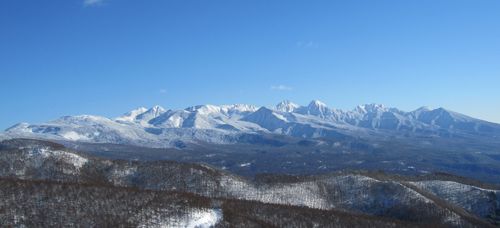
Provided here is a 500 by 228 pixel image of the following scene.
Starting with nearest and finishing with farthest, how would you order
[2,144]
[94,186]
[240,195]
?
1. [94,186]
2. [240,195]
3. [2,144]

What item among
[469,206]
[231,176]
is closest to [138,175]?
[231,176]

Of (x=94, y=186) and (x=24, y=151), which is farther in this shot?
(x=24, y=151)

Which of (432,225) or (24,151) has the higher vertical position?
(24,151)

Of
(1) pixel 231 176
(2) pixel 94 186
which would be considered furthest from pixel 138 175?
(2) pixel 94 186

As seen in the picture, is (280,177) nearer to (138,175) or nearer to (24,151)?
(138,175)

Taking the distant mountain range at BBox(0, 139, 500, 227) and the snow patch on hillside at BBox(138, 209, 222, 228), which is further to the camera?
the distant mountain range at BBox(0, 139, 500, 227)

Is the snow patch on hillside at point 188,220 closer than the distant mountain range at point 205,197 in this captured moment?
Yes

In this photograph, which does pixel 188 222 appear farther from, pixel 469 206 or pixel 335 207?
pixel 469 206

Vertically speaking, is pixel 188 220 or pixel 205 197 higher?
pixel 205 197

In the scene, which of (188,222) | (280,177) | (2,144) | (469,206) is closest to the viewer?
(188,222)

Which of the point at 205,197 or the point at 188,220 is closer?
the point at 188,220
